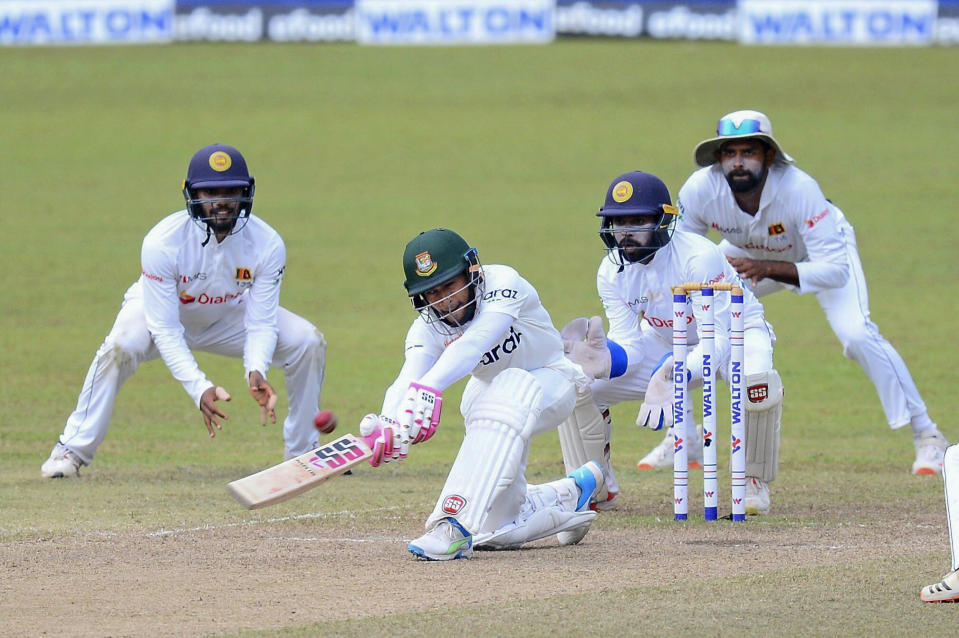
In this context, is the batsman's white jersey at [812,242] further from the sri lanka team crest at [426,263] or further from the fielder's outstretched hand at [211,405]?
the sri lanka team crest at [426,263]

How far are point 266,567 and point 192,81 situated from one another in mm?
25927

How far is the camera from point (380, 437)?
677 cm

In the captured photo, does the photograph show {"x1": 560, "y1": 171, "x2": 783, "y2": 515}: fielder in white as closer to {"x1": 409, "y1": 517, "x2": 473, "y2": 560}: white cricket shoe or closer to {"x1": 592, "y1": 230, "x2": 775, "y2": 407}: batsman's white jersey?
{"x1": 592, "y1": 230, "x2": 775, "y2": 407}: batsman's white jersey

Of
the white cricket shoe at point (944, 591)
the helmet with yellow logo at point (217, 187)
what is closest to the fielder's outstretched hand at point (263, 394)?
the helmet with yellow logo at point (217, 187)

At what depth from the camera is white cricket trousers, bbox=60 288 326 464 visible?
9.52 m

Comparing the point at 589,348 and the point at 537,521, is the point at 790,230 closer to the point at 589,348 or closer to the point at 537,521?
the point at 589,348

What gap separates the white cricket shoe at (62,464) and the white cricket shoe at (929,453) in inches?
203

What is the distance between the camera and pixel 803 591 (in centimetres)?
616

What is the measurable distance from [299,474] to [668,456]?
4.08 m

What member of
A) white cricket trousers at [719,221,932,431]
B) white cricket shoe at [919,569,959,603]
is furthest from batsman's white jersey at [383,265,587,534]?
white cricket trousers at [719,221,932,431]

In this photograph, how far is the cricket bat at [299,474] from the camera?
21.7 feet

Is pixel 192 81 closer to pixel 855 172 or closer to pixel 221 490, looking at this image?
pixel 855 172

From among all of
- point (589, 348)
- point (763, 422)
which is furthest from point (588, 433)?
point (763, 422)

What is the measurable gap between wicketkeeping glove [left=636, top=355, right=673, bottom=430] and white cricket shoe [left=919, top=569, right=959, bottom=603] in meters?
2.11
